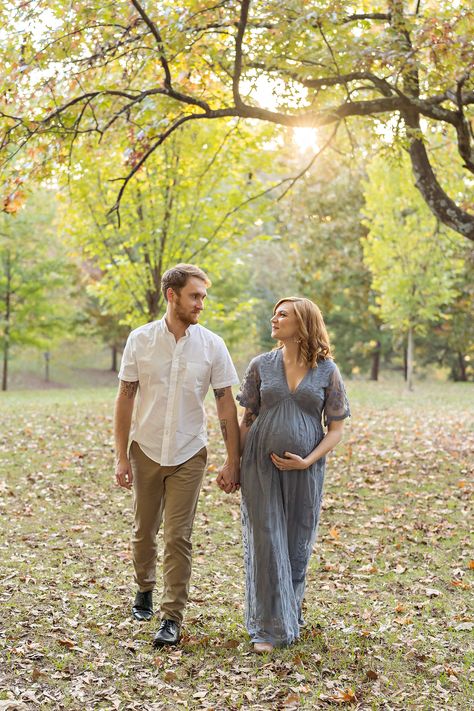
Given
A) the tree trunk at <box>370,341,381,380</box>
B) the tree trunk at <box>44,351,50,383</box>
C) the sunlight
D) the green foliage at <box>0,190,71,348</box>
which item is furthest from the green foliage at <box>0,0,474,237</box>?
the tree trunk at <box>44,351,50,383</box>

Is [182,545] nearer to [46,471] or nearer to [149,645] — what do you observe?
[149,645]

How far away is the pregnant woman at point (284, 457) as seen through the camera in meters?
4.79

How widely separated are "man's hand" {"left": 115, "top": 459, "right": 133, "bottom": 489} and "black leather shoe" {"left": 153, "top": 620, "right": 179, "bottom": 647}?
2.95 feet

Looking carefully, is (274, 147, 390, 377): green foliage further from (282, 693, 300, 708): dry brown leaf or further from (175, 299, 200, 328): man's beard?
(282, 693, 300, 708): dry brown leaf

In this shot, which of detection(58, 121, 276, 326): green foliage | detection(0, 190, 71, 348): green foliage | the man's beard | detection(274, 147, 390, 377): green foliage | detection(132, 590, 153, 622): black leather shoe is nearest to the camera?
the man's beard

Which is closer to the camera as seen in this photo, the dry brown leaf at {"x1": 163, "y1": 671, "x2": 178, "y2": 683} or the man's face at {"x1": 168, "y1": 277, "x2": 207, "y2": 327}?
the dry brown leaf at {"x1": 163, "y1": 671, "x2": 178, "y2": 683}

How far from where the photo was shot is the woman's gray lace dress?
4797mm

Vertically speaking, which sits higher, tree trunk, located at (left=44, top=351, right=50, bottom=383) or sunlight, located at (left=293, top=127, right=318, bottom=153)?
sunlight, located at (left=293, top=127, right=318, bottom=153)

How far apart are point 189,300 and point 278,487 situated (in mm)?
1295

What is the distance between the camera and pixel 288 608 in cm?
488

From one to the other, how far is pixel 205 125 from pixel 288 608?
11.4 meters

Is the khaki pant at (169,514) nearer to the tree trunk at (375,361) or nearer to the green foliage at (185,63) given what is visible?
the green foliage at (185,63)

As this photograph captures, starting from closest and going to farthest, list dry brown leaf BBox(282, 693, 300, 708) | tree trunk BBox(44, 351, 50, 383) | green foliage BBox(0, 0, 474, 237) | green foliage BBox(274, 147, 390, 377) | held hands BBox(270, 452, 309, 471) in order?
dry brown leaf BBox(282, 693, 300, 708) < held hands BBox(270, 452, 309, 471) < green foliage BBox(0, 0, 474, 237) < green foliage BBox(274, 147, 390, 377) < tree trunk BBox(44, 351, 50, 383)

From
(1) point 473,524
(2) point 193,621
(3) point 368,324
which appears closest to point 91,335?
(3) point 368,324
